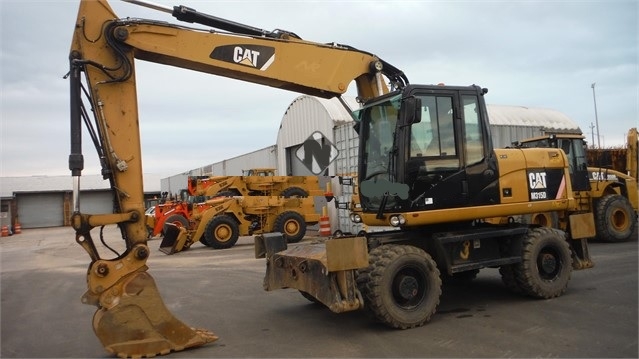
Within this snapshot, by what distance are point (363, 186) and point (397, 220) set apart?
2.87 feet

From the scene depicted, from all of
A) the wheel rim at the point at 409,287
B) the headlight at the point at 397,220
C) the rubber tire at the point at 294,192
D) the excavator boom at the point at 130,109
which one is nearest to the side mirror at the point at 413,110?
the headlight at the point at 397,220

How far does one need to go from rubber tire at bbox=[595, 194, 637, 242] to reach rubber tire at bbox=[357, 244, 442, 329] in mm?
9164

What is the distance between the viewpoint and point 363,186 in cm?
709

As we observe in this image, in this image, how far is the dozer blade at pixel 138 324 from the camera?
5.14m

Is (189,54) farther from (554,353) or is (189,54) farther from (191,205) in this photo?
(191,205)

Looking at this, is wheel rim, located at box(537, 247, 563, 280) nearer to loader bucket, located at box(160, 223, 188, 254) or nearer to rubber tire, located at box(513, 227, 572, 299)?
rubber tire, located at box(513, 227, 572, 299)

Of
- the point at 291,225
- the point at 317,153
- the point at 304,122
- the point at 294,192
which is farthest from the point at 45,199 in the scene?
the point at 291,225

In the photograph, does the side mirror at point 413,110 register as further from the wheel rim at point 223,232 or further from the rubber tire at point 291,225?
the rubber tire at point 291,225

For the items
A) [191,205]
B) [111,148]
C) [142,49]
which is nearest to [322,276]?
[111,148]

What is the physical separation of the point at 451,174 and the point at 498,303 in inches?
79.5

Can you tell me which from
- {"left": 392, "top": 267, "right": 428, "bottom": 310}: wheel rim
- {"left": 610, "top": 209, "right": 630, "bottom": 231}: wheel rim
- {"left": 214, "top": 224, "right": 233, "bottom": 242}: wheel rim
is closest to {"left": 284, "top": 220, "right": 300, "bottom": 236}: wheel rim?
{"left": 214, "top": 224, "right": 233, "bottom": 242}: wheel rim

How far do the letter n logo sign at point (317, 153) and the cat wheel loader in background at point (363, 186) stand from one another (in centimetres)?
1355

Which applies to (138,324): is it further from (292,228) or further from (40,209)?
(40,209)

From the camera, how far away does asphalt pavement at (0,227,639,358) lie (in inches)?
208
